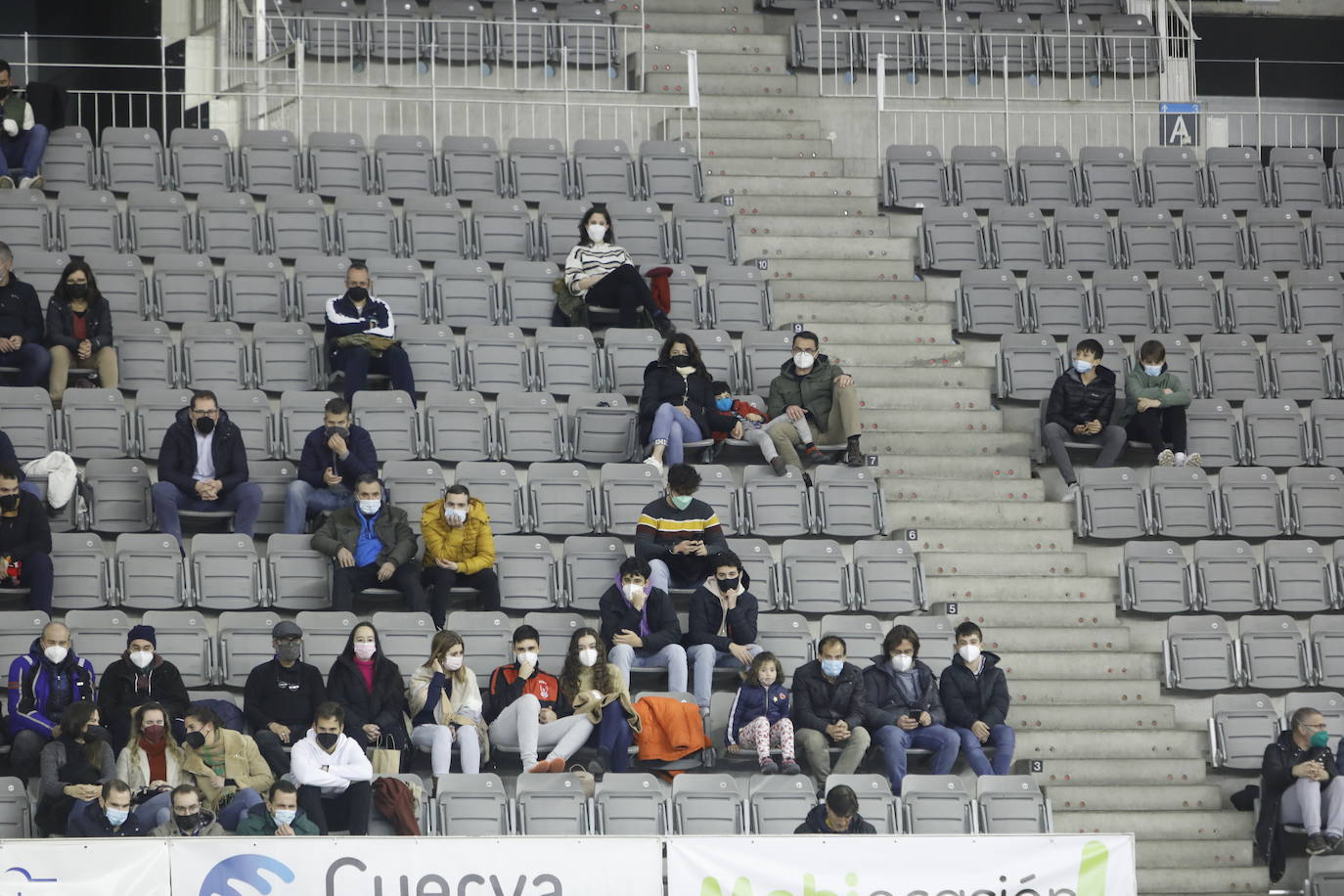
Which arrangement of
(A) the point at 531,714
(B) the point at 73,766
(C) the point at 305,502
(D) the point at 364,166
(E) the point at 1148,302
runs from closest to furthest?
(B) the point at 73,766, (A) the point at 531,714, (C) the point at 305,502, (E) the point at 1148,302, (D) the point at 364,166

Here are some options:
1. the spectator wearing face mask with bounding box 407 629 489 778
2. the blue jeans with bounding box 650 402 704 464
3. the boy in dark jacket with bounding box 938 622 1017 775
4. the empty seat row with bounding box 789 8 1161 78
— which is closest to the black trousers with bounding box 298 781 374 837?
the spectator wearing face mask with bounding box 407 629 489 778

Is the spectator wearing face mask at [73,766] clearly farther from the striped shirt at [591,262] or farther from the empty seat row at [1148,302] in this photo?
the empty seat row at [1148,302]

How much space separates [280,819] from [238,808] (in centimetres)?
47

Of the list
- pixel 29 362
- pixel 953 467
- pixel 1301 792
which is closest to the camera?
A: pixel 1301 792

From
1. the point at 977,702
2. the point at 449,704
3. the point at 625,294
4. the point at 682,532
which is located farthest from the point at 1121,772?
the point at 625,294

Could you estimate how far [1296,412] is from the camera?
17.1 metres

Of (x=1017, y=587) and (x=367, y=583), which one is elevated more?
(x=367, y=583)

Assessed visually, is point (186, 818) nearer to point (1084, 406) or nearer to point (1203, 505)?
point (1084, 406)

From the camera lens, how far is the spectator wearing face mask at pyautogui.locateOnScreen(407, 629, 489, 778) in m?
13.1

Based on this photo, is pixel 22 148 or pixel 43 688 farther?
pixel 22 148

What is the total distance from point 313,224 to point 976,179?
19.5ft

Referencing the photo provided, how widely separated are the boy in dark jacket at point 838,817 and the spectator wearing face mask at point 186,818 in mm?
3301

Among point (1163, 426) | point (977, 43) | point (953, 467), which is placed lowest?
point (953, 467)

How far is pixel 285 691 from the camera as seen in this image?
1324cm
